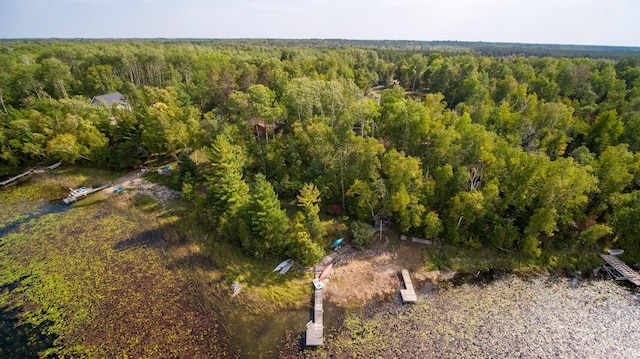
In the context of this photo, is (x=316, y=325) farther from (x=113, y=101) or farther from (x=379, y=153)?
(x=113, y=101)

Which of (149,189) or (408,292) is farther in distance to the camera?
(149,189)

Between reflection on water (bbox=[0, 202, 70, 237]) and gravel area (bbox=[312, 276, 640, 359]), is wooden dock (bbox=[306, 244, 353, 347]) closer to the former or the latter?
gravel area (bbox=[312, 276, 640, 359])

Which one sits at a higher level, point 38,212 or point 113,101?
point 113,101

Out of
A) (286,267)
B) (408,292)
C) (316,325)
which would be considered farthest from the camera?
(286,267)

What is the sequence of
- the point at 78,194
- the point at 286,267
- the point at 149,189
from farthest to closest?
the point at 149,189 → the point at 78,194 → the point at 286,267

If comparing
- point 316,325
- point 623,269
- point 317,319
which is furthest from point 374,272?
point 623,269

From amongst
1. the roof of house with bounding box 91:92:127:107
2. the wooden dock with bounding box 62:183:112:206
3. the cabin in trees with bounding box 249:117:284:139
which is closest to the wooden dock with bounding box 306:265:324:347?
the cabin in trees with bounding box 249:117:284:139

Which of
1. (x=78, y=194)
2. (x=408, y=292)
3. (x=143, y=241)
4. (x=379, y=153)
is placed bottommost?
(x=143, y=241)
